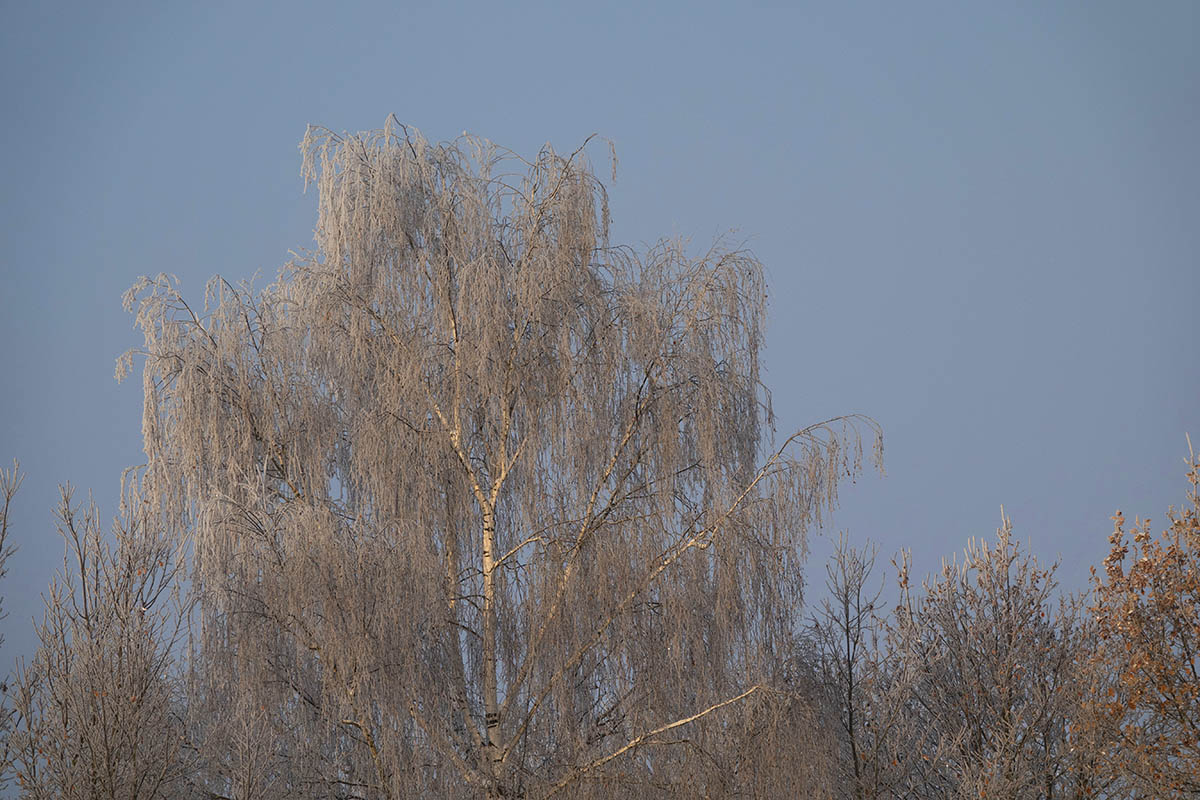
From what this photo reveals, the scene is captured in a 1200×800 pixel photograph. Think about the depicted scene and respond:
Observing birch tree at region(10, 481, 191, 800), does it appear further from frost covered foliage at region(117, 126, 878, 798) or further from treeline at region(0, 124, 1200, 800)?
frost covered foliage at region(117, 126, 878, 798)

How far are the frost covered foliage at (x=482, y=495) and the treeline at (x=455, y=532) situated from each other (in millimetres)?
26

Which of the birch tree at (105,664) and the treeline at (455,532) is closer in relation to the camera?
the birch tree at (105,664)

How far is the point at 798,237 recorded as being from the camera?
178m

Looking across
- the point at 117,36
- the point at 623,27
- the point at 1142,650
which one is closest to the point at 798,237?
the point at 623,27

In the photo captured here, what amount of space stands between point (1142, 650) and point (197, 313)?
29.9 ft

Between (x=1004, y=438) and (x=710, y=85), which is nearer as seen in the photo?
(x=1004, y=438)

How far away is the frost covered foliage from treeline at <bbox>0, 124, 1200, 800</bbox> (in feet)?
0.08

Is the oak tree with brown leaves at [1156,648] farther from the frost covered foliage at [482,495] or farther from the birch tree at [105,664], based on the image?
the birch tree at [105,664]

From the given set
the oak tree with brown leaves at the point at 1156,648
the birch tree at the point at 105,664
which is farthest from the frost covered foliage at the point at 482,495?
the oak tree with brown leaves at the point at 1156,648

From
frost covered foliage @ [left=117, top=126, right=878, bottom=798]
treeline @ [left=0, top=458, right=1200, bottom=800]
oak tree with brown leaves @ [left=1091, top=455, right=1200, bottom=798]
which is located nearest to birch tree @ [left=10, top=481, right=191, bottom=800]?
treeline @ [left=0, top=458, right=1200, bottom=800]

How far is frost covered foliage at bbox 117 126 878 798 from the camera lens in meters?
10.1

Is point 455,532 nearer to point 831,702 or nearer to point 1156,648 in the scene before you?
point 831,702

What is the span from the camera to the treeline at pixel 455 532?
10039 millimetres

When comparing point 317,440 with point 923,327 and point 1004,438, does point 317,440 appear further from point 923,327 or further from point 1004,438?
point 923,327
